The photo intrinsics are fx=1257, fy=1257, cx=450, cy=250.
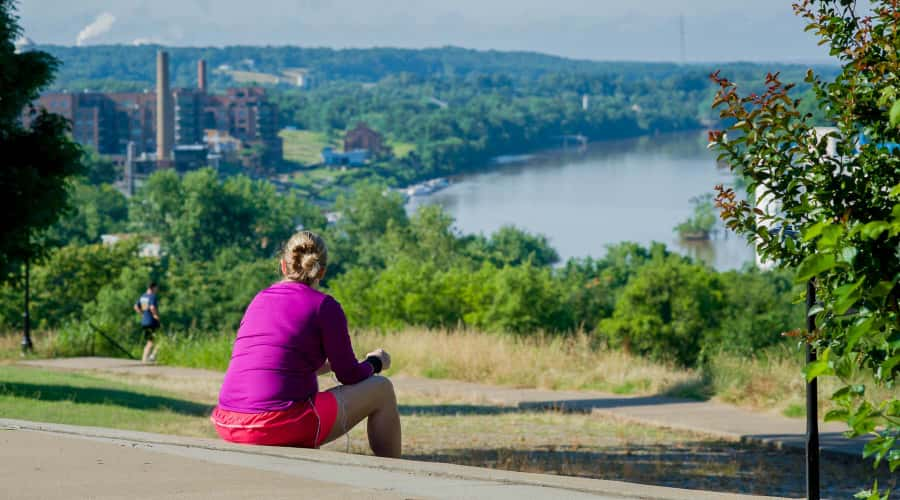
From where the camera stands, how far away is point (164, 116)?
164m

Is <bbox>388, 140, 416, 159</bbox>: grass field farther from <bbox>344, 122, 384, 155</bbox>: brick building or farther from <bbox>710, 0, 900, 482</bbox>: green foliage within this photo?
<bbox>710, 0, 900, 482</bbox>: green foliage

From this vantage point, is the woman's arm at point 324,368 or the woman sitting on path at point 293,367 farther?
the woman's arm at point 324,368

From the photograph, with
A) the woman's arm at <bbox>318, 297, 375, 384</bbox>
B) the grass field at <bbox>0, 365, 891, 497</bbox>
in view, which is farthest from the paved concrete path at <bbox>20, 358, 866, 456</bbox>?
the woman's arm at <bbox>318, 297, 375, 384</bbox>

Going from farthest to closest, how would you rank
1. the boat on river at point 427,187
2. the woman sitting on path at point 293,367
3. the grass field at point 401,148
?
the grass field at point 401,148, the boat on river at point 427,187, the woman sitting on path at point 293,367

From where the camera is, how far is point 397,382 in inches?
523

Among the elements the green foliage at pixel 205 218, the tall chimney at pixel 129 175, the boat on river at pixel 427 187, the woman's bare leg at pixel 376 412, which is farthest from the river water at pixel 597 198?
the woman's bare leg at pixel 376 412

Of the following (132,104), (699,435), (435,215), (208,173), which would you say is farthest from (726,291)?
(132,104)

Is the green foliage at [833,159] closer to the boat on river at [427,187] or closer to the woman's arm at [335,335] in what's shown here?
the woman's arm at [335,335]

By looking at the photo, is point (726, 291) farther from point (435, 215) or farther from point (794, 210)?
point (794, 210)

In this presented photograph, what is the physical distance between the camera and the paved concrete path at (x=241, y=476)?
4.16 m

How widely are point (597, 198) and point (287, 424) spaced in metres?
117

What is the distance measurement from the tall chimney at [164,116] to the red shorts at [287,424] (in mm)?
152315

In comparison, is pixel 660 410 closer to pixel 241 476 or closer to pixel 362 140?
pixel 241 476

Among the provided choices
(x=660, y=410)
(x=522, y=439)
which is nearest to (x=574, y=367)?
(x=660, y=410)
